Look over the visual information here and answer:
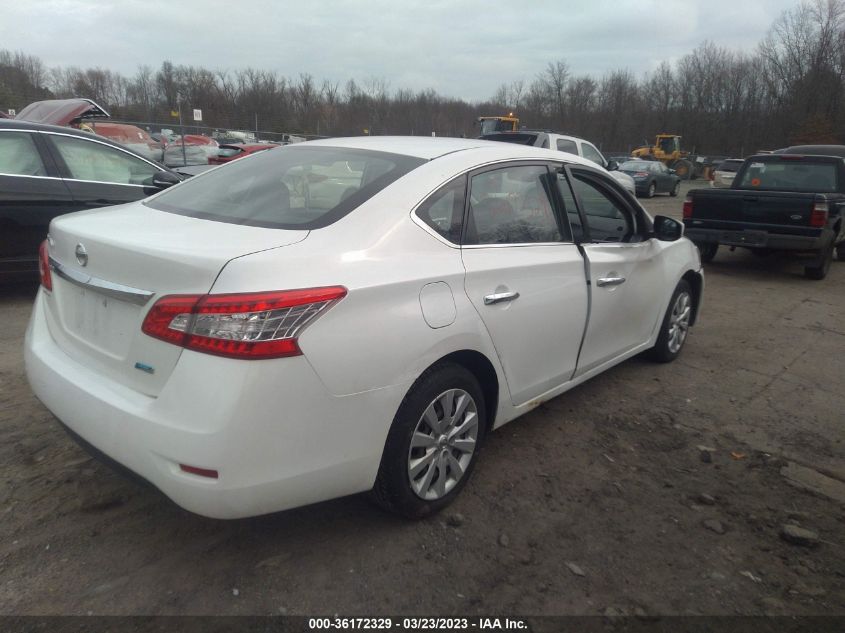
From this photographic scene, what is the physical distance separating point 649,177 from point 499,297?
2384 cm

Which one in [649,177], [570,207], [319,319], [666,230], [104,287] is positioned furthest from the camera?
[649,177]

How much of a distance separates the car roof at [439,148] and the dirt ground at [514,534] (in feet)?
5.23

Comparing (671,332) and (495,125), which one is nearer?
(671,332)

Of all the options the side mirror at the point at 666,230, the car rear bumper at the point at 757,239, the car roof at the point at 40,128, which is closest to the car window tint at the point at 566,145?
the car rear bumper at the point at 757,239

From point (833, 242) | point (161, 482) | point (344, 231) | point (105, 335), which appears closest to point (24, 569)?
point (161, 482)

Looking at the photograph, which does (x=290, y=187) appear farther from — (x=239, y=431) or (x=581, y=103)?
(x=581, y=103)

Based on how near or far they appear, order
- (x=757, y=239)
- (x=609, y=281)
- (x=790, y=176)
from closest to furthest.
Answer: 1. (x=609, y=281)
2. (x=757, y=239)
3. (x=790, y=176)

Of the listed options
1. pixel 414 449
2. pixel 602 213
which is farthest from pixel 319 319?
pixel 602 213

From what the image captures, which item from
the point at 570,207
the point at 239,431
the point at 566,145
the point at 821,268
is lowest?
the point at 821,268

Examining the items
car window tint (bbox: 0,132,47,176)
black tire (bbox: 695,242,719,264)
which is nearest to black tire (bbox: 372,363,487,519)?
car window tint (bbox: 0,132,47,176)

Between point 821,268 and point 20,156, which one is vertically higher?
point 20,156

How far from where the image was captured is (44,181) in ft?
19.0

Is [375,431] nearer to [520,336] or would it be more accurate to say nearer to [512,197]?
[520,336]

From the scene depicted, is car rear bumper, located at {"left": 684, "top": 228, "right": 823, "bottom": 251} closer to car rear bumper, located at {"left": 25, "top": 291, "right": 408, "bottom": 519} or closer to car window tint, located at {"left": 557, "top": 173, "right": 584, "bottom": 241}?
car window tint, located at {"left": 557, "top": 173, "right": 584, "bottom": 241}
